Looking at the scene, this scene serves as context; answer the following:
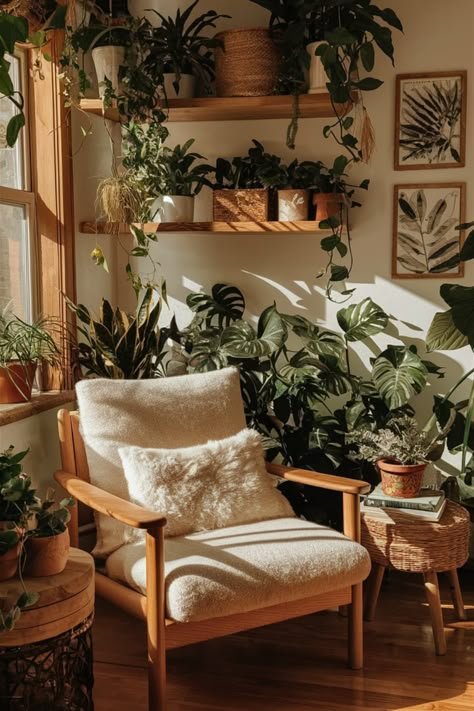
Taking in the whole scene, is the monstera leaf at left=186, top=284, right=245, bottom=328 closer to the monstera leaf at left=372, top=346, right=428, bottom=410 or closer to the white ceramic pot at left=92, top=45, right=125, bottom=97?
the monstera leaf at left=372, top=346, right=428, bottom=410

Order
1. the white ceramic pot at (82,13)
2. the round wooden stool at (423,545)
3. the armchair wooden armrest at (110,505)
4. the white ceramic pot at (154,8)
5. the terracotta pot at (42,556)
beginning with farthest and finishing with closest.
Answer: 1. the white ceramic pot at (154,8)
2. the white ceramic pot at (82,13)
3. the round wooden stool at (423,545)
4. the armchair wooden armrest at (110,505)
5. the terracotta pot at (42,556)

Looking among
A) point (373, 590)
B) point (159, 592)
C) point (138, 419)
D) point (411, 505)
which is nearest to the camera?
point (159, 592)

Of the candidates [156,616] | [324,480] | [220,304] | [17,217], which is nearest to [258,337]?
[220,304]

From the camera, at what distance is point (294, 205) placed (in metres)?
3.55

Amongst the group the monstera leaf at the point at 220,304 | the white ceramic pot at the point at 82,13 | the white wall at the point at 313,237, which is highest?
the white ceramic pot at the point at 82,13

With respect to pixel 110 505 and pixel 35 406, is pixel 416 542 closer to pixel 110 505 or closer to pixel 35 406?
pixel 110 505

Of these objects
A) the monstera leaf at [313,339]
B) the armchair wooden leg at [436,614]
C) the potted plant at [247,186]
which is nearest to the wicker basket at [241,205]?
the potted plant at [247,186]

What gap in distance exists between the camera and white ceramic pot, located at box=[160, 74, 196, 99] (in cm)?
357

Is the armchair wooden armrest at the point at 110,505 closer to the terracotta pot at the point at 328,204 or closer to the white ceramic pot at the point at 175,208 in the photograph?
the white ceramic pot at the point at 175,208

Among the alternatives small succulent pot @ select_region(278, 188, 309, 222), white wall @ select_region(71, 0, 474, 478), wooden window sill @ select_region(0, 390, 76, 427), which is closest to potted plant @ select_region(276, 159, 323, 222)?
small succulent pot @ select_region(278, 188, 309, 222)

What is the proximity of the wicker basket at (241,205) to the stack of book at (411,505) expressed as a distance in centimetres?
125

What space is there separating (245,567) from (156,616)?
29 cm

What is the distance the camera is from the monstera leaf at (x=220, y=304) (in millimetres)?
3775

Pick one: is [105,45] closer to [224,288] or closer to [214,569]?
[224,288]
